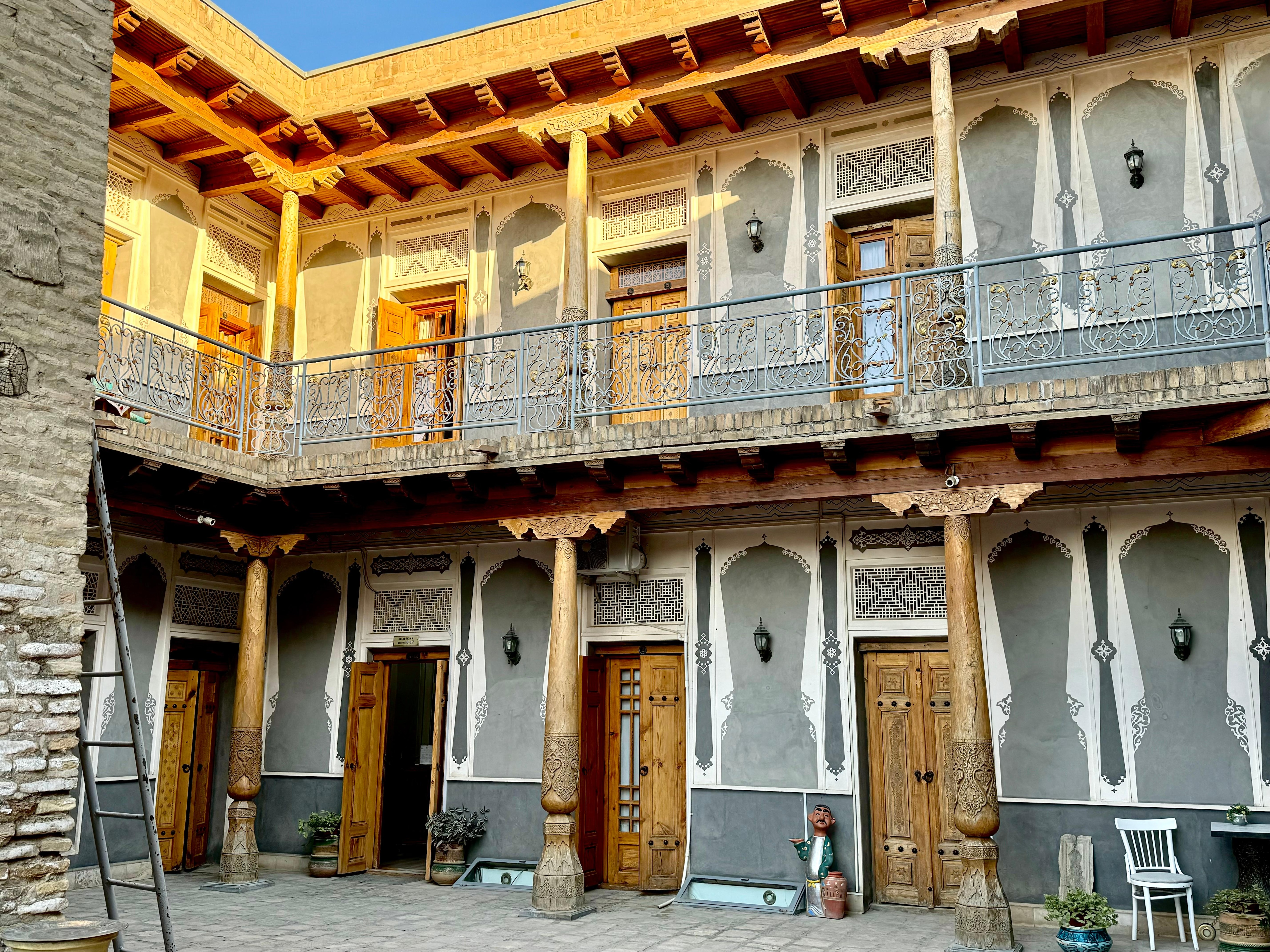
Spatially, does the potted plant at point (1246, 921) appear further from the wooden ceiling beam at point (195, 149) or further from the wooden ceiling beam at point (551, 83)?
the wooden ceiling beam at point (195, 149)

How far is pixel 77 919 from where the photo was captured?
194 inches

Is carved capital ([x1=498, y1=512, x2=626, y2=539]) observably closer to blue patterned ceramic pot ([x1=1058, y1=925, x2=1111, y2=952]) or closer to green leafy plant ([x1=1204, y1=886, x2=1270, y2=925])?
blue patterned ceramic pot ([x1=1058, y1=925, x2=1111, y2=952])

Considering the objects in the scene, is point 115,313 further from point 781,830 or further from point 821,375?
point 781,830

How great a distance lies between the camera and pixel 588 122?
36.6ft

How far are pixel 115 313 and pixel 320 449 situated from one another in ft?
8.42

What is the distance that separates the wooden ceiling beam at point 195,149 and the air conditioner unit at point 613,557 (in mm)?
5663

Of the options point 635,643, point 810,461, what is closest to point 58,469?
point 810,461

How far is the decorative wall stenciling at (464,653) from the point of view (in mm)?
11664

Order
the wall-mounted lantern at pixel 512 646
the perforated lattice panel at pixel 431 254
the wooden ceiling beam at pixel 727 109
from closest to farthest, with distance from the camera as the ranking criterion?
the wooden ceiling beam at pixel 727 109, the wall-mounted lantern at pixel 512 646, the perforated lattice panel at pixel 431 254

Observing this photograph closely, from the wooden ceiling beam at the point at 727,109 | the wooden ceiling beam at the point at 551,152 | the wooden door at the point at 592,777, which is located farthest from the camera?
the wooden ceiling beam at the point at 551,152

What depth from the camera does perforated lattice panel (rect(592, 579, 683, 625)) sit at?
11.1 meters

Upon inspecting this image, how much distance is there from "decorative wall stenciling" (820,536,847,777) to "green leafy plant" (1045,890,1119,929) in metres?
2.47

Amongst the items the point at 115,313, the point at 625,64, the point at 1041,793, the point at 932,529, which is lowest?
the point at 1041,793

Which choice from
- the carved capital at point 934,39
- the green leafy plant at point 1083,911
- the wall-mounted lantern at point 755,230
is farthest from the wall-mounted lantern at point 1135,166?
the green leafy plant at point 1083,911
